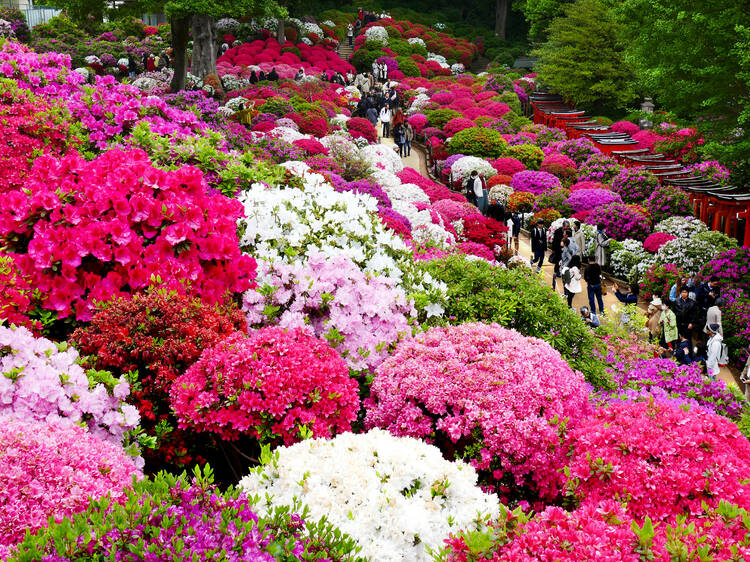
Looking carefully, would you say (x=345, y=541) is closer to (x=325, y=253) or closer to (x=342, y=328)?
(x=342, y=328)

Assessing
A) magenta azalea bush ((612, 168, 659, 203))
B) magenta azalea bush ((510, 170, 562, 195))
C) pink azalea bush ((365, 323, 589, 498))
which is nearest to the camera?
pink azalea bush ((365, 323, 589, 498))

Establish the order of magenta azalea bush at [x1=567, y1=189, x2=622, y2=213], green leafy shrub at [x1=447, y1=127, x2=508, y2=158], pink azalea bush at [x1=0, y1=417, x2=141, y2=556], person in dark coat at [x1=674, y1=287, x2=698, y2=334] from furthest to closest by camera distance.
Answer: green leafy shrub at [x1=447, y1=127, x2=508, y2=158]
magenta azalea bush at [x1=567, y1=189, x2=622, y2=213]
person in dark coat at [x1=674, y1=287, x2=698, y2=334]
pink azalea bush at [x1=0, y1=417, x2=141, y2=556]

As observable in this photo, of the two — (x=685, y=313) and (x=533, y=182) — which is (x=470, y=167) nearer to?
(x=533, y=182)

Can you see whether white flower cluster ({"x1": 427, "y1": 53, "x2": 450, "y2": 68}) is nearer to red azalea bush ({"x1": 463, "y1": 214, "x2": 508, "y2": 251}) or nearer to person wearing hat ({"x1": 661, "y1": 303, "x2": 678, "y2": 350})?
red azalea bush ({"x1": 463, "y1": 214, "x2": 508, "y2": 251})

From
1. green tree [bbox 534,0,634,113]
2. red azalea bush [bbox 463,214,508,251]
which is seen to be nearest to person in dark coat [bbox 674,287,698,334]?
red azalea bush [bbox 463,214,508,251]

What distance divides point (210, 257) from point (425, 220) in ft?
27.8


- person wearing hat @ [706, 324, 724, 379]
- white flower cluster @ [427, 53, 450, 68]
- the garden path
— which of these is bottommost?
the garden path

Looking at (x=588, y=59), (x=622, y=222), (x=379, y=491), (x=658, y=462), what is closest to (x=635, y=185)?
(x=622, y=222)

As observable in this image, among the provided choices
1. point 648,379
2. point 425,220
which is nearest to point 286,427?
point 648,379

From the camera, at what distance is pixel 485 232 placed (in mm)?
14125

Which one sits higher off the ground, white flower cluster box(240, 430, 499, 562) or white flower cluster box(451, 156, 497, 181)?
white flower cluster box(240, 430, 499, 562)

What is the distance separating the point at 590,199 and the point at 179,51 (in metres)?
16.5

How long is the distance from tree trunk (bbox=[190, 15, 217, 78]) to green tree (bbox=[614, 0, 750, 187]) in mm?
18200

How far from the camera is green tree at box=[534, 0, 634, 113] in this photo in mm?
35000
